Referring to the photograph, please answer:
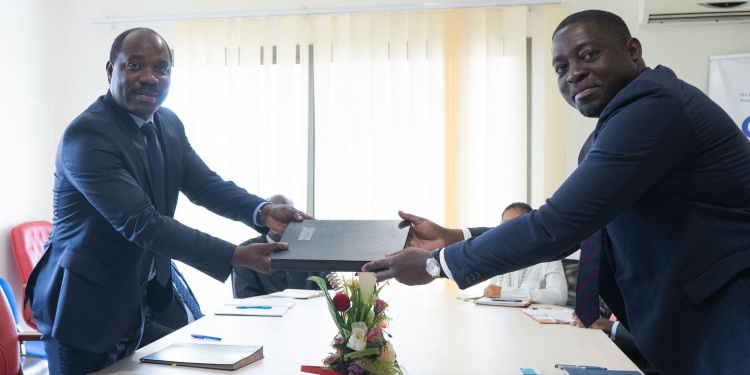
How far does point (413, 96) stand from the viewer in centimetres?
533

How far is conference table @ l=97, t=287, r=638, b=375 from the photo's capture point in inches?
82.1

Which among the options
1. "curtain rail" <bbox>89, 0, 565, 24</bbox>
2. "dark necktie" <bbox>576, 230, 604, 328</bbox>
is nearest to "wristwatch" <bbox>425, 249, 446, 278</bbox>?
"dark necktie" <bbox>576, 230, 604, 328</bbox>

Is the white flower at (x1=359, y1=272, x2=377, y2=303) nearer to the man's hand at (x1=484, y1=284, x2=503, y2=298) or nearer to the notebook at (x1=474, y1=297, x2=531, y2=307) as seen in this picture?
the notebook at (x1=474, y1=297, x2=531, y2=307)

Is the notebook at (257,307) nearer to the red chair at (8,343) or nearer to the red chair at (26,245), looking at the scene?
the red chair at (8,343)

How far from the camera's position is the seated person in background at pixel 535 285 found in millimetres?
3543

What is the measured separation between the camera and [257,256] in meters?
2.21

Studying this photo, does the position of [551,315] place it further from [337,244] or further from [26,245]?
[26,245]

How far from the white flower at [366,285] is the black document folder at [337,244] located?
0.34ft

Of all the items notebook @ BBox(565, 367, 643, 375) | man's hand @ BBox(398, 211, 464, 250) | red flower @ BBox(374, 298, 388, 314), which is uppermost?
man's hand @ BBox(398, 211, 464, 250)

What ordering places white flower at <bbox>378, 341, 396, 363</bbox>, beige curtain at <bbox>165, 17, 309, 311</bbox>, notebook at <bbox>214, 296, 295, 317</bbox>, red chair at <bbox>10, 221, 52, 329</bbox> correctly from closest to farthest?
white flower at <bbox>378, 341, 396, 363</bbox>
notebook at <bbox>214, 296, 295, 317</bbox>
red chair at <bbox>10, 221, 52, 329</bbox>
beige curtain at <bbox>165, 17, 309, 311</bbox>

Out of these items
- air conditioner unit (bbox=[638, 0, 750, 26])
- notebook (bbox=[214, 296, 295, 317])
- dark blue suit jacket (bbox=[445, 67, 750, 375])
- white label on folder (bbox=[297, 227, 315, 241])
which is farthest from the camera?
air conditioner unit (bbox=[638, 0, 750, 26])

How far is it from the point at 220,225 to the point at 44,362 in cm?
215

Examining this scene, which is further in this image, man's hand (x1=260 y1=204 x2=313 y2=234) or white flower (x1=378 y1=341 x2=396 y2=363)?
man's hand (x1=260 y1=204 x2=313 y2=234)

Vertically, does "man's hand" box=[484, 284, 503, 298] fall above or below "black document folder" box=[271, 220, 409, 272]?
below
